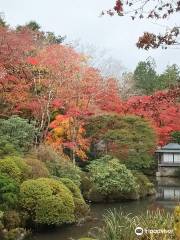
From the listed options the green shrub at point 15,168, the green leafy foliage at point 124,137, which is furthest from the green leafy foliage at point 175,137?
the green shrub at point 15,168

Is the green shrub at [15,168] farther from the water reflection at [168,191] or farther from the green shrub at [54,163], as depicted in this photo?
the water reflection at [168,191]

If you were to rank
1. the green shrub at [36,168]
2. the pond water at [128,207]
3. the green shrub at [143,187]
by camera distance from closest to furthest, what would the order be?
the pond water at [128,207], the green shrub at [36,168], the green shrub at [143,187]

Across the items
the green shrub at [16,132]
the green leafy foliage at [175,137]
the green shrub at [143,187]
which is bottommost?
the green shrub at [143,187]

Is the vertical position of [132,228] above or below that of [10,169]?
below

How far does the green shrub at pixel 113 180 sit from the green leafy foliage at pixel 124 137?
364 centimetres

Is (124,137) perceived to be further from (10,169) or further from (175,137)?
(175,137)

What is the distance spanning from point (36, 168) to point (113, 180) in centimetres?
598

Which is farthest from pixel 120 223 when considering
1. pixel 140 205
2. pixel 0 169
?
pixel 140 205

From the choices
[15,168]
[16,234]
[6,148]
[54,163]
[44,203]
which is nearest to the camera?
[16,234]

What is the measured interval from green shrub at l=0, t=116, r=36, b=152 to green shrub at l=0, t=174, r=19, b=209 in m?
4.11

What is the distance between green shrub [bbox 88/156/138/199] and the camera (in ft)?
72.1

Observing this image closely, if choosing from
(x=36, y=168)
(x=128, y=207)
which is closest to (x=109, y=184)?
(x=128, y=207)

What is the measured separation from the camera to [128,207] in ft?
66.9

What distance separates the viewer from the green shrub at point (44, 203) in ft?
49.5
